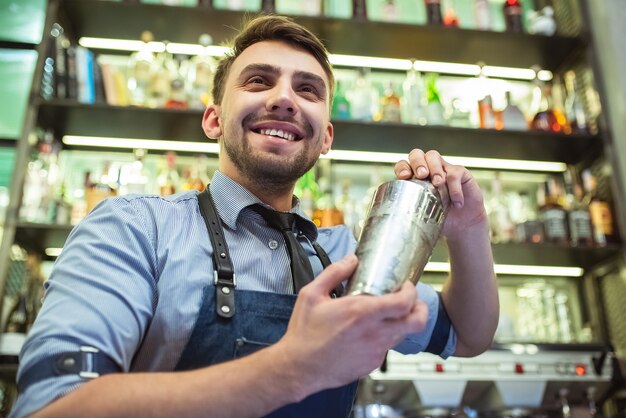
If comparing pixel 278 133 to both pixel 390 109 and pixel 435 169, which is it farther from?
pixel 390 109

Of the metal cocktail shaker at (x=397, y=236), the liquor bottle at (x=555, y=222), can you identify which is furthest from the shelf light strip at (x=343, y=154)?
the metal cocktail shaker at (x=397, y=236)

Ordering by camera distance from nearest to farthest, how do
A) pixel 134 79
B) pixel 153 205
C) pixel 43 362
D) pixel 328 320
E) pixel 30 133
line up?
pixel 328 320 < pixel 43 362 < pixel 153 205 < pixel 30 133 < pixel 134 79

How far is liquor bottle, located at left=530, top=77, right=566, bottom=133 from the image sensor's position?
2.72m

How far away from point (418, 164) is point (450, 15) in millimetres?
2400

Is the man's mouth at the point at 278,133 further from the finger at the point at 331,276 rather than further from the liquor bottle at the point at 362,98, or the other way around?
the liquor bottle at the point at 362,98

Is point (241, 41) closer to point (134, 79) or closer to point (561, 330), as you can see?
point (134, 79)

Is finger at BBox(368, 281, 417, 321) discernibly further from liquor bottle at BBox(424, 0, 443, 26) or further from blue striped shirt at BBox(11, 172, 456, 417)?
liquor bottle at BBox(424, 0, 443, 26)

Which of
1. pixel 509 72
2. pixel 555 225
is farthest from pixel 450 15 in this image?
pixel 555 225

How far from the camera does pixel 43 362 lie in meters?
0.64

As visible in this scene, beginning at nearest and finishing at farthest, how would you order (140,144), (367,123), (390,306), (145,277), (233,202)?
1. (390,306)
2. (145,277)
3. (233,202)
4. (367,123)
5. (140,144)

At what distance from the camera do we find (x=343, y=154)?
2789mm

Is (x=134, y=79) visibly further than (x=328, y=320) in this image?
Yes

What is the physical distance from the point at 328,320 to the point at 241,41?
2.81 feet

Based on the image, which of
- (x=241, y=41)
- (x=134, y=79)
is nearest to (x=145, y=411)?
(x=241, y=41)
